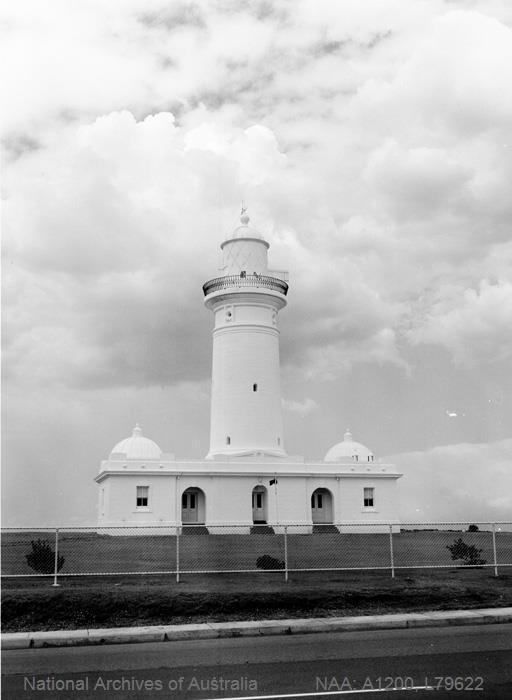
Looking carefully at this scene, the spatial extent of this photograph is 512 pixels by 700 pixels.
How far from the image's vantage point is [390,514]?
4478 cm

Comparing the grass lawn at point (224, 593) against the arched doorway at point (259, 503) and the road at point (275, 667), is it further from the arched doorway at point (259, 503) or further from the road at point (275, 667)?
the arched doorway at point (259, 503)

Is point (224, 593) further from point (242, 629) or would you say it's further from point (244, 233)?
point (244, 233)

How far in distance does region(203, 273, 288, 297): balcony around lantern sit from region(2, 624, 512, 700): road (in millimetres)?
32786

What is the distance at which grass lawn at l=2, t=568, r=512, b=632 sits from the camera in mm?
14586

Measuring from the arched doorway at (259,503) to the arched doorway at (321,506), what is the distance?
284cm

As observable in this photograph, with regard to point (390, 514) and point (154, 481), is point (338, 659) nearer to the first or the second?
point (154, 481)

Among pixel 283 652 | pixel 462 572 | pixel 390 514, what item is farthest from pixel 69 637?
pixel 390 514

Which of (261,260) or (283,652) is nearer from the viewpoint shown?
(283,652)

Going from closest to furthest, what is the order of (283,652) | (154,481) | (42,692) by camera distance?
(42,692) < (283,652) < (154,481)

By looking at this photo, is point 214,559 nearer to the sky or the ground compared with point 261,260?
nearer to the ground

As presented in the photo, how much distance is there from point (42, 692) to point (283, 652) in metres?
3.83

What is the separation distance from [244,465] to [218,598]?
27.0 meters

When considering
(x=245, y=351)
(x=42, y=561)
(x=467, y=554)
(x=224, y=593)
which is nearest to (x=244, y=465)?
(x=245, y=351)

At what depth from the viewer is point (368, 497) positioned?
147ft
